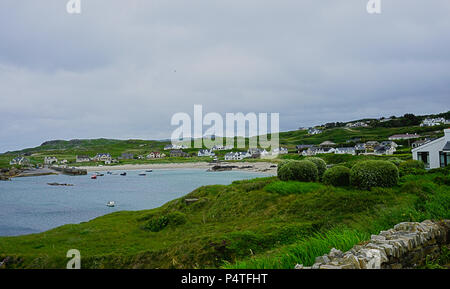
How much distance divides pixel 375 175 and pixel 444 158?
1638 centimetres

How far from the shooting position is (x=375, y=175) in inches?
509

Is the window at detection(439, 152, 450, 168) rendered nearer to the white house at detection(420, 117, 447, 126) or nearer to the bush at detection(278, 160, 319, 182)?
the bush at detection(278, 160, 319, 182)

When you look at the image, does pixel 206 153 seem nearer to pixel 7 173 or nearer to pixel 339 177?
pixel 7 173

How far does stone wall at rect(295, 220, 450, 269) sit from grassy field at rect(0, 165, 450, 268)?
0.68 metres

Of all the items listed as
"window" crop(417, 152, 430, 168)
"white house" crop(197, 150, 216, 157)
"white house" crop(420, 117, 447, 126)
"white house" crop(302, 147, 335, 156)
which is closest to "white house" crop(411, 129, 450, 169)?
"window" crop(417, 152, 430, 168)

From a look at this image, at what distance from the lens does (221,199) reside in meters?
16.0

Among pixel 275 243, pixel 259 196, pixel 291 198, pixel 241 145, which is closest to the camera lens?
pixel 275 243

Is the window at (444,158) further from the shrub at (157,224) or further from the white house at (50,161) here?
the white house at (50,161)

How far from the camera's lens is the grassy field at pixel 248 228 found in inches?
277

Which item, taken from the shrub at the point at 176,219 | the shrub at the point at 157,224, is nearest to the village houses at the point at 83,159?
the shrub at the point at 157,224
